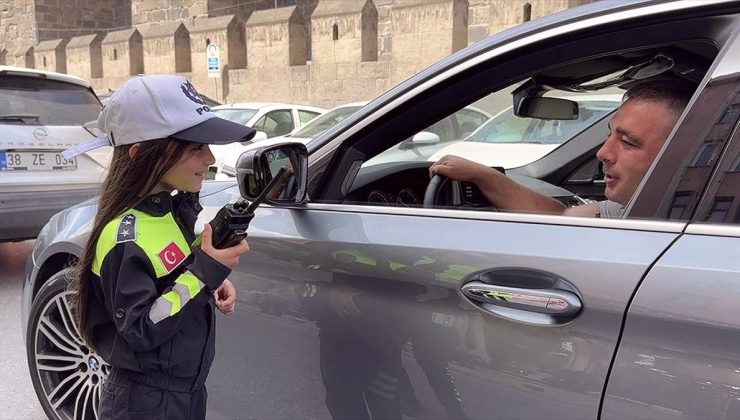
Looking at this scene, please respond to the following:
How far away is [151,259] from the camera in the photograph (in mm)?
1484

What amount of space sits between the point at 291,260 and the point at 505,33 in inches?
36.9

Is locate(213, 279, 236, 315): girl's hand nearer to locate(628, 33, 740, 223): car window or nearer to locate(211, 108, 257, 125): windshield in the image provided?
locate(628, 33, 740, 223): car window

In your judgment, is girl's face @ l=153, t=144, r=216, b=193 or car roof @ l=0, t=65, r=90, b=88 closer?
girl's face @ l=153, t=144, r=216, b=193

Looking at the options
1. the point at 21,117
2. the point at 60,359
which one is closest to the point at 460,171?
the point at 60,359

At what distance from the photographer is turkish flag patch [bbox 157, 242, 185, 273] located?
1.51 m

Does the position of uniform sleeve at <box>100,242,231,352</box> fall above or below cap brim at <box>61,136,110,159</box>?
below

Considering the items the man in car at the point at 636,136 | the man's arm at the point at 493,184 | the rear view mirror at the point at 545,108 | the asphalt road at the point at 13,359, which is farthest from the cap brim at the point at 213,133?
the asphalt road at the point at 13,359

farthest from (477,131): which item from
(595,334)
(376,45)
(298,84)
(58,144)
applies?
(298,84)

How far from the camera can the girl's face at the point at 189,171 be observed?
5.21 feet

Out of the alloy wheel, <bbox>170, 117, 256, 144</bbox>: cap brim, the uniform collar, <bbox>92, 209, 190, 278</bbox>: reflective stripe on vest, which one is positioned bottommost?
the alloy wheel

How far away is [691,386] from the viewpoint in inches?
48.0

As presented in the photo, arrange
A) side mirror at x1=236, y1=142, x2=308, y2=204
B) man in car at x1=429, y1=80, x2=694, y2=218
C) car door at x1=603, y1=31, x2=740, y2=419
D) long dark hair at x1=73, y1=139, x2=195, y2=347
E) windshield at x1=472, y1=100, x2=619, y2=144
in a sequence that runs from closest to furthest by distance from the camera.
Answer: car door at x1=603, y1=31, x2=740, y2=419, long dark hair at x1=73, y1=139, x2=195, y2=347, man in car at x1=429, y1=80, x2=694, y2=218, side mirror at x1=236, y1=142, x2=308, y2=204, windshield at x1=472, y1=100, x2=619, y2=144

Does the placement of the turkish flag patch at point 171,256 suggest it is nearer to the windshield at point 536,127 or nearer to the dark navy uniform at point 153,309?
the dark navy uniform at point 153,309

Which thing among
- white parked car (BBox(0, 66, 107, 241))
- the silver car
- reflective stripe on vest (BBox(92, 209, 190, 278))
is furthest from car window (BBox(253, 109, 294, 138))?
reflective stripe on vest (BBox(92, 209, 190, 278))
